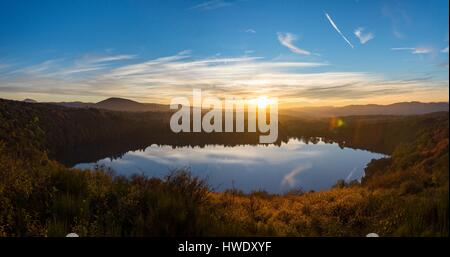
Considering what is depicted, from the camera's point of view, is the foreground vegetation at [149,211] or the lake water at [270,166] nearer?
the foreground vegetation at [149,211]

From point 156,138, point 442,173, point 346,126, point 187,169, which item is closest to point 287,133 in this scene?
point 346,126

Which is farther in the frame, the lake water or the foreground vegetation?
the lake water

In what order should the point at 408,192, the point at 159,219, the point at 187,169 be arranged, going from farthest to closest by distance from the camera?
the point at 408,192 < the point at 187,169 < the point at 159,219

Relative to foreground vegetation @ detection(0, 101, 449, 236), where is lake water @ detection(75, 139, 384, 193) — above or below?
below

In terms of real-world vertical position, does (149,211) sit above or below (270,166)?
above

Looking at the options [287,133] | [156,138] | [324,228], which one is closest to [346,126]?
[287,133]

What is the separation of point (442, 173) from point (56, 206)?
981 centimetres

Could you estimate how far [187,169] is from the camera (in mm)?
6082

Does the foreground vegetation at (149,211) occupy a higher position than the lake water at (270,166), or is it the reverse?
the foreground vegetation at (149,211)

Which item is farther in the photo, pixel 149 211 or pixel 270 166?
pixel 270 166

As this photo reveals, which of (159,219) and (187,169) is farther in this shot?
(187,169)
